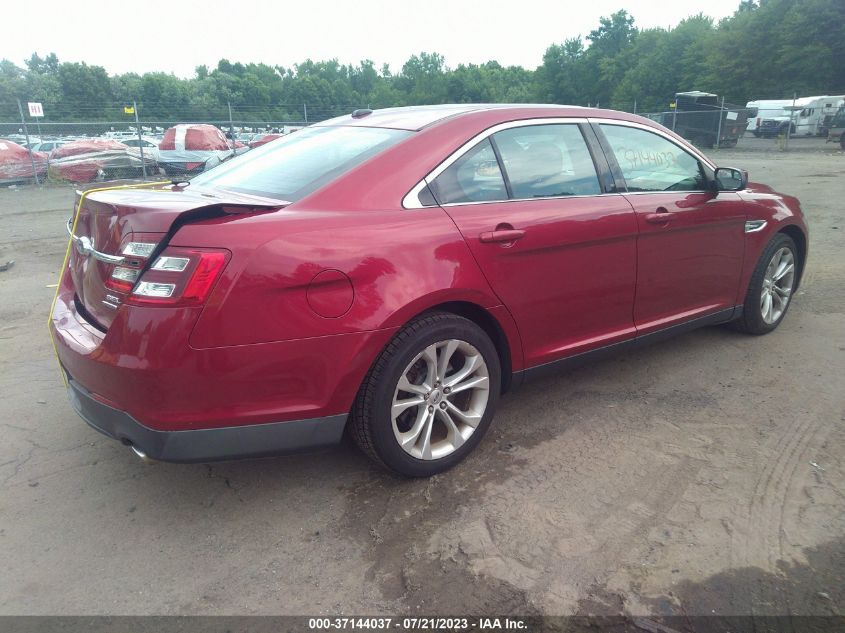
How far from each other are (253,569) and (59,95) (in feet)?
206

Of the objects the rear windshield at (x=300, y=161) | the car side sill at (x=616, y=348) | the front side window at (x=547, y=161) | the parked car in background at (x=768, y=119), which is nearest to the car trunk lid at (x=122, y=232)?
the rear windshield at (x=300, y=161)

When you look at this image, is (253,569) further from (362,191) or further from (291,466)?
(362,191)

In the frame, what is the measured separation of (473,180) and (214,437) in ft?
Result: 5.29

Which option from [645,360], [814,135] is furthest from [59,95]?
[645,360]

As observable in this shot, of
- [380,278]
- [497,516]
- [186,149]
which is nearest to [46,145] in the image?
[186,149]

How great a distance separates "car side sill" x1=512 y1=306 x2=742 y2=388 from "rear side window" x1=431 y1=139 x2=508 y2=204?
893mm

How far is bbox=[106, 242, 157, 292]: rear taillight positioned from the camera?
2.41 m

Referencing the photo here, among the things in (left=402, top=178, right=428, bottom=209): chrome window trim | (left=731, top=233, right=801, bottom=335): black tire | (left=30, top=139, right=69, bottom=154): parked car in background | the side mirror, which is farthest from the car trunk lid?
(left=30, top=139, right=69, bottom=154): parked car in background

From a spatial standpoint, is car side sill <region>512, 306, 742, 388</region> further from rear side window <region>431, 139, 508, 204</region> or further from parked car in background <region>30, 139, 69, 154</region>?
parked car in background <region>30, 139, 69, 154</region>

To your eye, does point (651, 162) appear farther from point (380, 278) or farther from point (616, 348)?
point (380, 278)

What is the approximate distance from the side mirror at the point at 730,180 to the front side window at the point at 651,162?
A: 0.14 metres

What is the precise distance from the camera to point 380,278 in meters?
2.60

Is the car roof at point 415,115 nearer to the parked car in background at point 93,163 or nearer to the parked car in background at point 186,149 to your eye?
the parked car in background at point 186,149

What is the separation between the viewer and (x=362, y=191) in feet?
8.98
